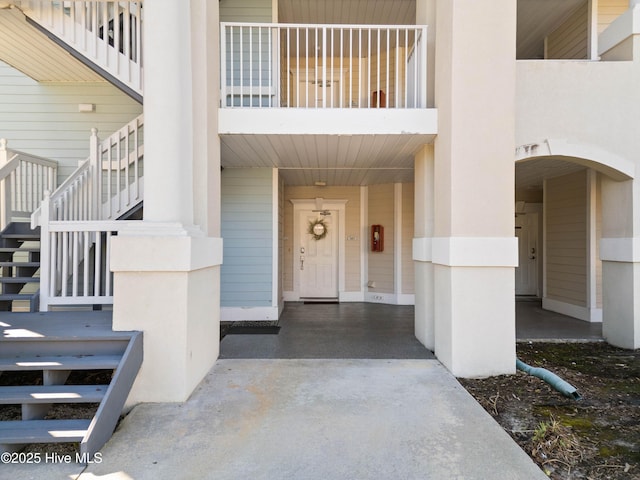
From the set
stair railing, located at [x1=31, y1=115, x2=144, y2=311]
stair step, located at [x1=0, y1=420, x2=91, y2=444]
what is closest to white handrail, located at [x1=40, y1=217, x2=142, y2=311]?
stair railing, located at [x1=31, y1=115, x2=144, y2=311]

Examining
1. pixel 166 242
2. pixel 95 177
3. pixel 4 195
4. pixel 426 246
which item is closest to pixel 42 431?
pixel 166 242

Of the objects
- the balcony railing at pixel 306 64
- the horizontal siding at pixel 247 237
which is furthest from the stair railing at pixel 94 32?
the horizontal siding at pixel 247 237

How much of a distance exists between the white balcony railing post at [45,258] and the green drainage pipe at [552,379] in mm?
4857

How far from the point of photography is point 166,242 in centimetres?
281

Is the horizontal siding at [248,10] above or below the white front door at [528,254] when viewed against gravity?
above

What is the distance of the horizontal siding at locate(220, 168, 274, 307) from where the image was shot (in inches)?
224

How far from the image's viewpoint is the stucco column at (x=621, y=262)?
4.20 metres

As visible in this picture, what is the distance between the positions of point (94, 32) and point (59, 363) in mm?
3887

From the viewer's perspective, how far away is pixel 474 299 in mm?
3432

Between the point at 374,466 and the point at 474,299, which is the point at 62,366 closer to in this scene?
the point at 374,466

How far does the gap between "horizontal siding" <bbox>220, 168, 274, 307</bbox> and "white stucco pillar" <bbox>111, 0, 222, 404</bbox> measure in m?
2.42

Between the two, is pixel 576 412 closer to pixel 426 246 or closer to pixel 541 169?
pixel 426 246

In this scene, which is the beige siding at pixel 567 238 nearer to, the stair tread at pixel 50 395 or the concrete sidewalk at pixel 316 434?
the concrete sidewalk at pixel 316 434

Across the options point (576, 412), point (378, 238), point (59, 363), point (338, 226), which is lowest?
point (576, 412)
